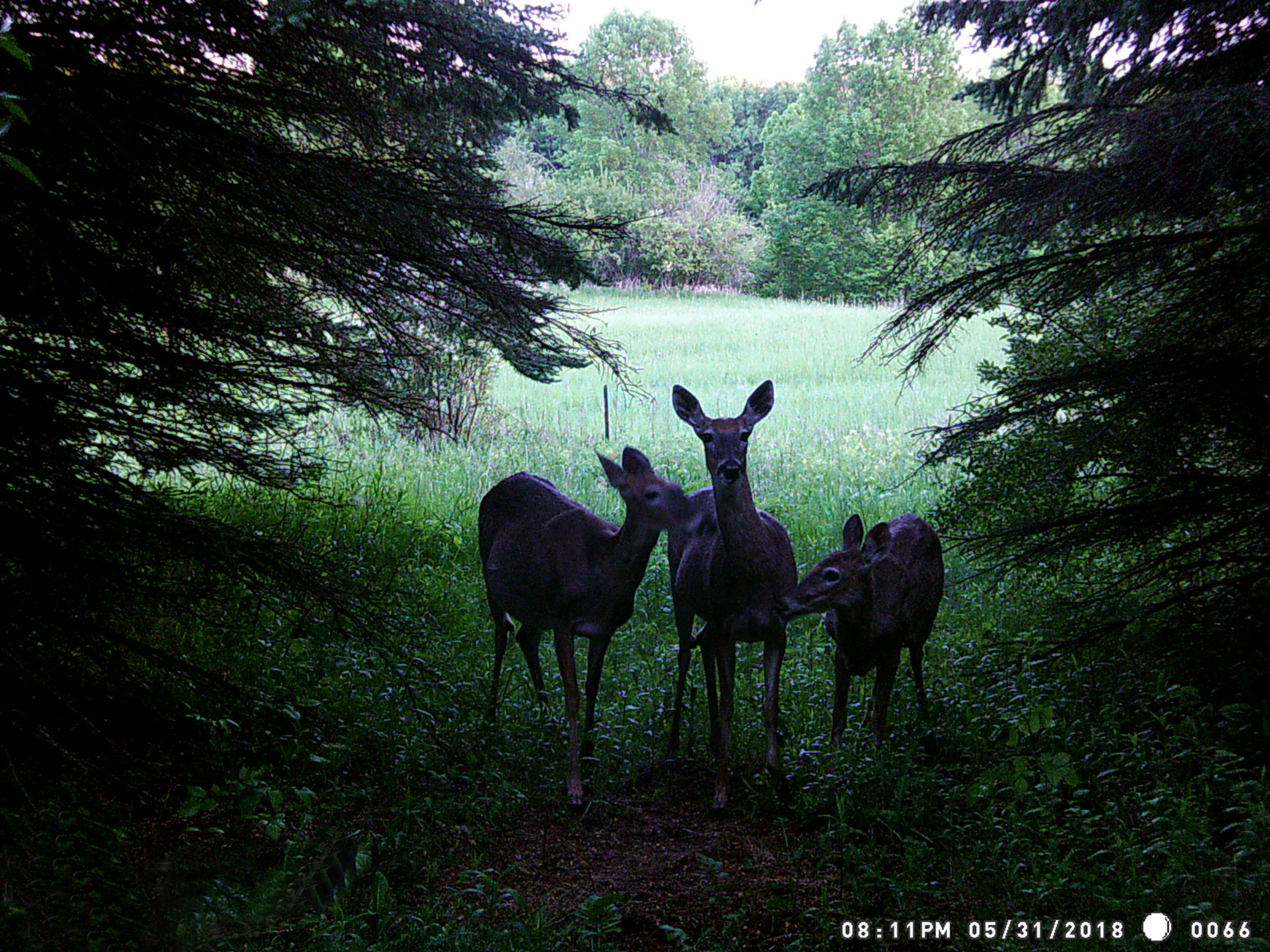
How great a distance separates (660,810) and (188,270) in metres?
3.46

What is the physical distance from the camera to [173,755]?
4.73m

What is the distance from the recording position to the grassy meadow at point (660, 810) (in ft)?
11.9

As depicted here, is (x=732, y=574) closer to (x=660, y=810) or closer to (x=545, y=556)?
(x=545, y=556)

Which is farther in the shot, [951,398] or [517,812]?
[951,398]

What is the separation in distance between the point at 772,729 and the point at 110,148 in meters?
4.08

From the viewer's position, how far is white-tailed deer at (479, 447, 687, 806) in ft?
16.5

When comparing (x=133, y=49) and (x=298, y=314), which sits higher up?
(x=133, y=49)

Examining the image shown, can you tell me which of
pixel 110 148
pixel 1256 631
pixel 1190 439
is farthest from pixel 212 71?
pixel 1256 631

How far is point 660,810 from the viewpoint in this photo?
485 cm

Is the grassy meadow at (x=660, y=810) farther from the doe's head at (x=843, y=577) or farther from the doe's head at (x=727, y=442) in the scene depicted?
the doe's head at (x=727, y=442)

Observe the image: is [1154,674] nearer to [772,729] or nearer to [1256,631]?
[1256,631]

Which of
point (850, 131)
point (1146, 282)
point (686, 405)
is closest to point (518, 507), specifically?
point (686, 405)

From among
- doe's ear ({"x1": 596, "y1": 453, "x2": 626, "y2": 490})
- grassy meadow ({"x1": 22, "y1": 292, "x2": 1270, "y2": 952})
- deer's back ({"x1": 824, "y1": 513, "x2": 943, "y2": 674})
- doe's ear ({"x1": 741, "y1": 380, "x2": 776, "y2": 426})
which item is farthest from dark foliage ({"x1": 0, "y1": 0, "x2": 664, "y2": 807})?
deer's back ({"x1": 824, "y1": 513, "x2": 943, "y2": 674})

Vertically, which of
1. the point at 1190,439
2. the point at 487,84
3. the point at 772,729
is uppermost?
the point at 487,84
